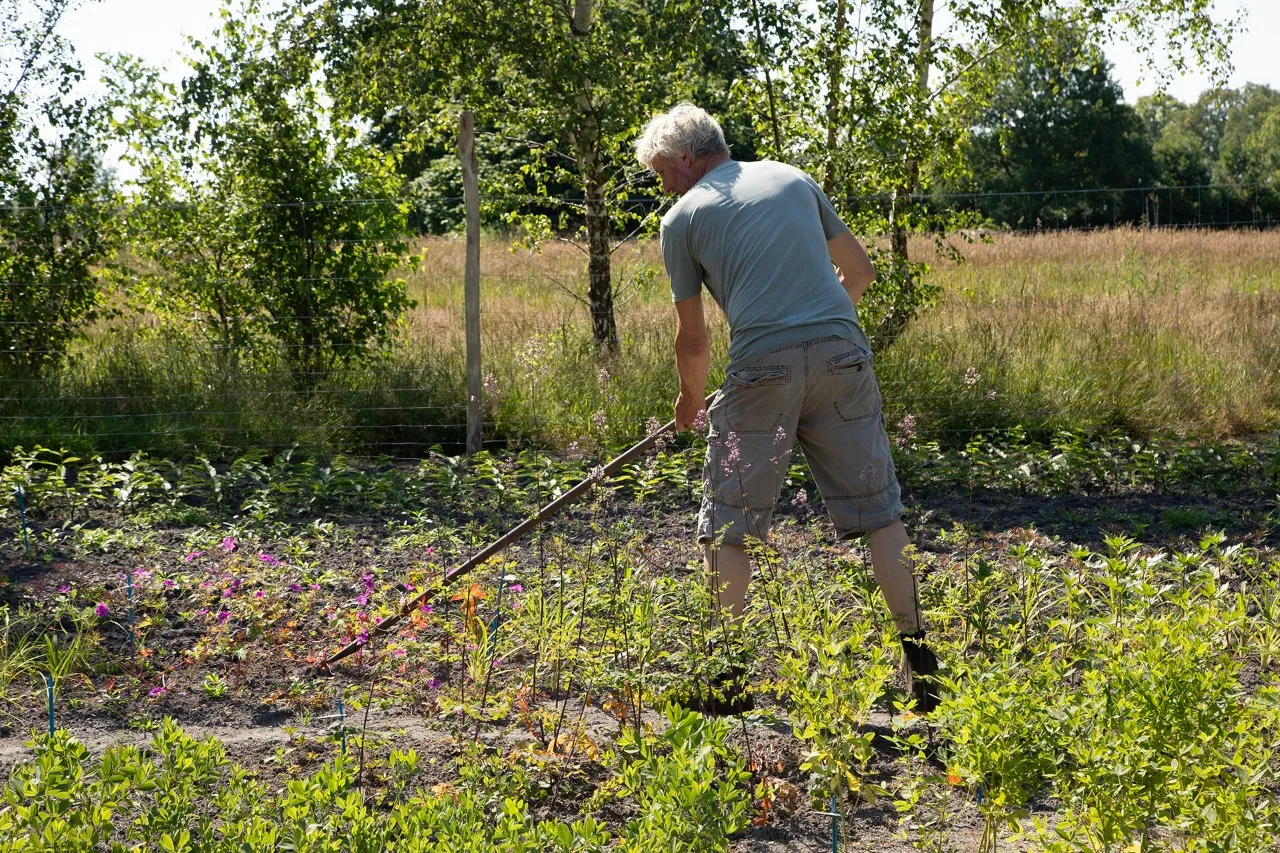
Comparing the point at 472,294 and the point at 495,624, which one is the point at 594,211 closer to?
the point at 472,294

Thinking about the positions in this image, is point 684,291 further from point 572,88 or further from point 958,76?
point 958,76

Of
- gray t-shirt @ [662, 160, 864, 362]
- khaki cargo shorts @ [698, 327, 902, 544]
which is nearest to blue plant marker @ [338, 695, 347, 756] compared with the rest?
khaki cargo shorts @ [698, 327, 902, 544]

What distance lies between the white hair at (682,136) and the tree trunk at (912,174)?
13.6 ft

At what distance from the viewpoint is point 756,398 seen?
3.50m

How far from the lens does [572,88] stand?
305 inches

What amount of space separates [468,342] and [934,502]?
9.51ft

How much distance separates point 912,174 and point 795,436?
4.70 metres

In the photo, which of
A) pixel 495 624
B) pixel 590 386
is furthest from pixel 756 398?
pixel 590 386

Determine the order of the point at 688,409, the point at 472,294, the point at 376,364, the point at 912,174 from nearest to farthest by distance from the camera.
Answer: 1. the point at 688,409
2. the point at 472,294
3. the point at 912,174
4. the point at 376,364

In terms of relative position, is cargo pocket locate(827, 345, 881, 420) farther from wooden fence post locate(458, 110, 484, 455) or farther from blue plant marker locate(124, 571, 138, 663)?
wooden fence post locate(458, 110, 484, 455)

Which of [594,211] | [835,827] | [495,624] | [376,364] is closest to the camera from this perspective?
[835,827]

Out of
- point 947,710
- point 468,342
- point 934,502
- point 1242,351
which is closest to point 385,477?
point 468,342

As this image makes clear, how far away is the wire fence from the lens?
7.39 meters

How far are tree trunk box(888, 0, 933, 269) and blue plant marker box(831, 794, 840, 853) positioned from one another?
5.26 meters
